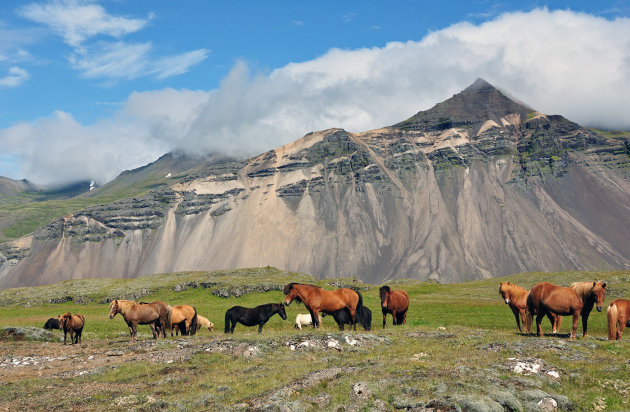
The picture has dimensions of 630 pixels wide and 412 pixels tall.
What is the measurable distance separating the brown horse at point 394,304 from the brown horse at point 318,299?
127 inches

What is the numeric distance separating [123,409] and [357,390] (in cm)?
809

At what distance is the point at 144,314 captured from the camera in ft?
116

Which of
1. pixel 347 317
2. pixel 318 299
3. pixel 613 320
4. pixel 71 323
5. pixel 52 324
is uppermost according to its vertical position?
pixel 318 299

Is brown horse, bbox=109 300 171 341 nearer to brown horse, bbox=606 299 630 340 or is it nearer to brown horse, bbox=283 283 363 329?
brown horse, bbox=283 283 363 329

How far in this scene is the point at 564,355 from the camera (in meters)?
20.6

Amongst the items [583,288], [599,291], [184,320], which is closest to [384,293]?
[583,288]

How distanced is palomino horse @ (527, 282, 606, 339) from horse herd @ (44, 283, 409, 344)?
36.7 ft

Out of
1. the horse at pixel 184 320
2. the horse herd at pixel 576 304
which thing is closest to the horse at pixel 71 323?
the horse at pixel 184 320

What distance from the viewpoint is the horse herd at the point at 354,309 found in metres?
26.7

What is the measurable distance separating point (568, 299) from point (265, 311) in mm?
22300

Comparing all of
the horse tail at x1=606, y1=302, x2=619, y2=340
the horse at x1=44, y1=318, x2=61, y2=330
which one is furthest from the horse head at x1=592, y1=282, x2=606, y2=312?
the horse at x1=44, y1=318, x2=61, y2=330

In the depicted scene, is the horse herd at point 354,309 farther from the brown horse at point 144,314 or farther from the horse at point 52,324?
the horse at point 52,324

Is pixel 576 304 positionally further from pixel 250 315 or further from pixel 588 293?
pixel 250 315

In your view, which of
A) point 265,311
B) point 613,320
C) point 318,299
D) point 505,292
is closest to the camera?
point 613,320
